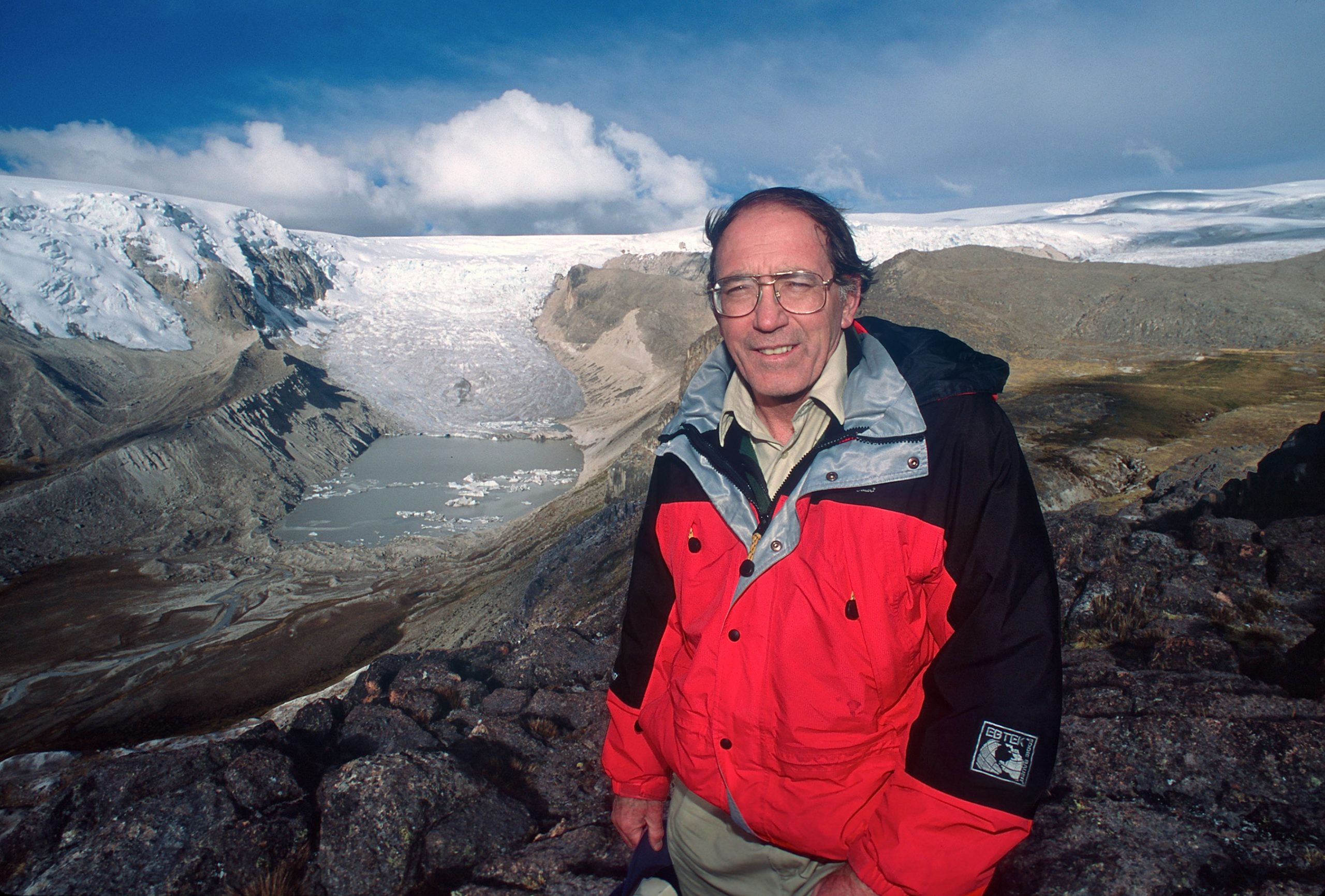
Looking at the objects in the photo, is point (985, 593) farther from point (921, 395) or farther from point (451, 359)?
point (451, 359)

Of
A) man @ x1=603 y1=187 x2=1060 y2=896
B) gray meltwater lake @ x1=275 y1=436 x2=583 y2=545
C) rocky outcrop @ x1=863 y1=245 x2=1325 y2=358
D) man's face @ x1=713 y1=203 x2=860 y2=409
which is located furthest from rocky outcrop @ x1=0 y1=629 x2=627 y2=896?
gray meltwater lake @ x1=275 y1=436 x2=583 y2=545

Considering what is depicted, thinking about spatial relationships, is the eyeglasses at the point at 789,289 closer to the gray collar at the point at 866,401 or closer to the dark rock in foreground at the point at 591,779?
the gray collar at the point at 866,401

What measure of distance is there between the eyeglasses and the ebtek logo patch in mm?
1158

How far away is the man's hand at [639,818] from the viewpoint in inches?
80.0

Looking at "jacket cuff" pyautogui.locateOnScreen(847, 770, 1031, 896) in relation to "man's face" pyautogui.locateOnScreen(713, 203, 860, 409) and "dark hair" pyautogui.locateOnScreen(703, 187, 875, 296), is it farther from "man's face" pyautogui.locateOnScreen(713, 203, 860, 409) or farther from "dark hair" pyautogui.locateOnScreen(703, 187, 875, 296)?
"dark hair" pyautogui.locateOnScreen(703, 187, 875, 296)

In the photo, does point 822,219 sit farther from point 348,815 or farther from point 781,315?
point 348,815

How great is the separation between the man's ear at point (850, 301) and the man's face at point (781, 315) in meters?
0.06

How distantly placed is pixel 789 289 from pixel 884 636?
0.99 meters

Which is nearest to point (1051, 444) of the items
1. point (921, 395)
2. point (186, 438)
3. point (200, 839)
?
point (921, 395)

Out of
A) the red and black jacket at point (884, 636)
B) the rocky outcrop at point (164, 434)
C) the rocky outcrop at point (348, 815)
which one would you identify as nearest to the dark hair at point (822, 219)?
the red and black jacket at point (884, 636)

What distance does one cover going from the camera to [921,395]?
1627 mm

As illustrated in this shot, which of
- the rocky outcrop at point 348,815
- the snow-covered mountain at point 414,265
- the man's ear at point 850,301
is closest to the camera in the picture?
the man's ear at point 850,301

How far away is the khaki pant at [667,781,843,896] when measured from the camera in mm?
1707

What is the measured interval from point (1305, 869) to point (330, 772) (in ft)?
13.7
